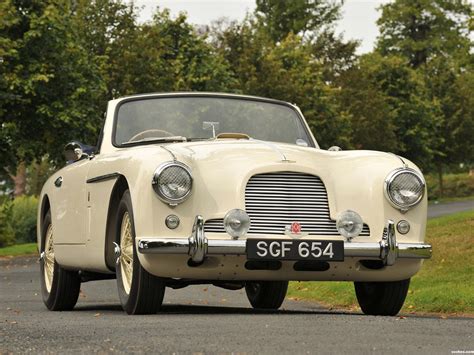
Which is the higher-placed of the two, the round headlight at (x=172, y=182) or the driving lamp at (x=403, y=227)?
the round headlight at (x=172, y=182)

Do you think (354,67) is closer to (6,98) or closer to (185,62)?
(185,62)

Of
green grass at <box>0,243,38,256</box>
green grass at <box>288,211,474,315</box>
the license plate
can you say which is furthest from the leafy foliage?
the license plate

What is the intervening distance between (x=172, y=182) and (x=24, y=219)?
130 ft

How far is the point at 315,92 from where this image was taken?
58.8m

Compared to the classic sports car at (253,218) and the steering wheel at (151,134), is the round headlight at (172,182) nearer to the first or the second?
the classic sports car at (253,218)

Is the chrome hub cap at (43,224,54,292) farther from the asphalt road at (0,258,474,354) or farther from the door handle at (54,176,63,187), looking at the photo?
the asphalt road at (0,258,474,354)

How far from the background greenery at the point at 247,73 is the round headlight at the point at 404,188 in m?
22.0

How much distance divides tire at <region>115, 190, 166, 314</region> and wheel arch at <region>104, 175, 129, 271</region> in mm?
194

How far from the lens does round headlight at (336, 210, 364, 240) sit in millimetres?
8945

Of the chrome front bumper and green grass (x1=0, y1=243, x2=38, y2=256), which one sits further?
green grass (x1=0, y1=243, x2=38, y2=256)

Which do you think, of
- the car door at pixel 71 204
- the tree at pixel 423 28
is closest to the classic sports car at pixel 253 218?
the car door at pixel 71 204

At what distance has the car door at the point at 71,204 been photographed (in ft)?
34.0

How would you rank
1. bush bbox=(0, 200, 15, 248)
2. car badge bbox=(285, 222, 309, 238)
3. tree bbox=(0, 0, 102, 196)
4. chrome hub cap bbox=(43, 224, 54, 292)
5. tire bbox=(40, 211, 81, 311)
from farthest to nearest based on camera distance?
bush bbox=(0, 200, 15, 248)
tree bbox=(0, 0, 102, 196)
chrome hub cap bbox=(43, 224, 54, 292)
tire bbox=(40, 211, 81, 311)
car badge bbox=(285, 222, 309, 238)

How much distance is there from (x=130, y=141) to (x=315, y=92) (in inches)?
1923
